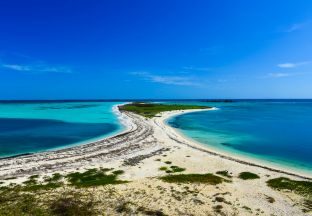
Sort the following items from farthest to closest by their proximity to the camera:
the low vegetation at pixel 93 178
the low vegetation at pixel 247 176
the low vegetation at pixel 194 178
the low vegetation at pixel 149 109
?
the low vegetation at pixel 149 109 → the low vegetation at pixel 247 176 → the low vegetation at pixel 194 178 → the low vegetation at pixel 93 178

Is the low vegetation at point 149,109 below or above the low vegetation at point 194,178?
above

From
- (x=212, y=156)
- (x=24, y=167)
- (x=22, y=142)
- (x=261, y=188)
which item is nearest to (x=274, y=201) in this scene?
(x=261, y=188)

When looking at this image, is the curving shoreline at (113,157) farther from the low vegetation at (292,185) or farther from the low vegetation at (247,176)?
the low vegetation at (292,185)

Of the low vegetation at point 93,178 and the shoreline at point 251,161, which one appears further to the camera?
the shoreline at point 251,161

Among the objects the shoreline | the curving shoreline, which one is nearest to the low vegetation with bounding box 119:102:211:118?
the curving shoreline

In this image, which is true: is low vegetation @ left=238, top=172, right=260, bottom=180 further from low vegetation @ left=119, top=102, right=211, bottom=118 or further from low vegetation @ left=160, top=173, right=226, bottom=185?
low vegetation @ left=119, top=102, right=211, bottom=118

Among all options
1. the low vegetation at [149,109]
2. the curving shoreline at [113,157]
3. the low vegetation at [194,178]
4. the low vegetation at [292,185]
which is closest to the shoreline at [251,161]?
the curving shoreline at [113,157]

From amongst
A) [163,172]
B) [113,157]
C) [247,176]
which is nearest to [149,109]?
[113,157]
